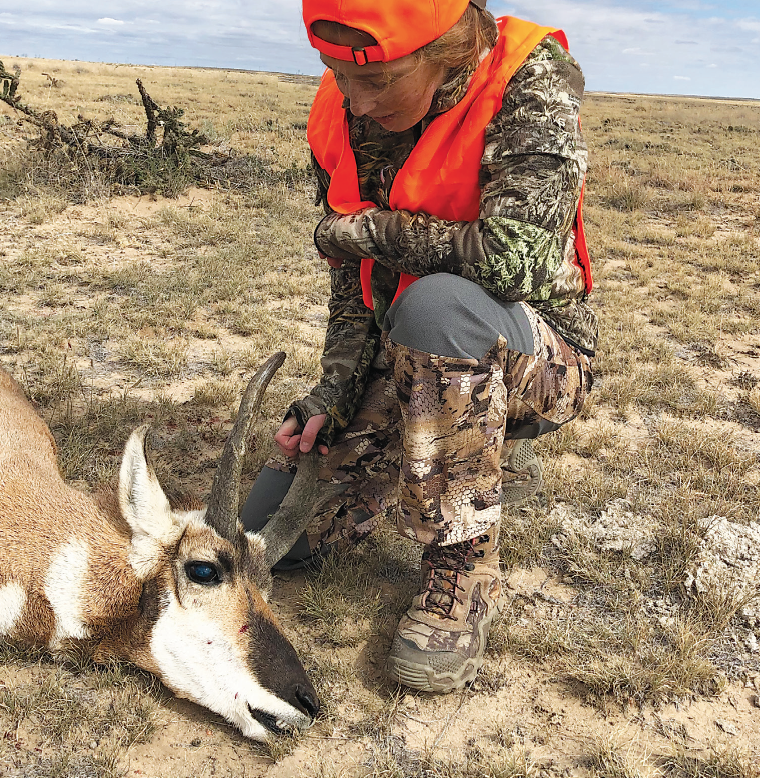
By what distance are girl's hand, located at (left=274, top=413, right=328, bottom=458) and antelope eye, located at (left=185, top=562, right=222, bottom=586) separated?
2.49 feet

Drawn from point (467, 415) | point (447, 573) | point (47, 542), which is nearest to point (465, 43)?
point (467, 415)

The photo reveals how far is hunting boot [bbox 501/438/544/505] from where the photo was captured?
3.33m

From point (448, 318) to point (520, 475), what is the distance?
1333mm

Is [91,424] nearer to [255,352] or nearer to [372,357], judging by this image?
[255,352]

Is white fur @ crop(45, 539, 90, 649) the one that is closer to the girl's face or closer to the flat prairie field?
the flat prairie field

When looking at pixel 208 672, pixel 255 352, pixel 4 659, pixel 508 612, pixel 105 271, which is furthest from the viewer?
pixel 105 271

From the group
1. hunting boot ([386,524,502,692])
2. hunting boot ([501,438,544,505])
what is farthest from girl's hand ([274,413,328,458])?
hunting boot ([501,438,544,505])

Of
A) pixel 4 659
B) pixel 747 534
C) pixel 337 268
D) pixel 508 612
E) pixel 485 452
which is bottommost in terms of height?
pixel 4 659

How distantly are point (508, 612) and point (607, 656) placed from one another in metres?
0.42

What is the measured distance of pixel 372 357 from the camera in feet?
10.3

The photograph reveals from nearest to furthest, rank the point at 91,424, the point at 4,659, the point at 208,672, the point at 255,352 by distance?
the point at 208,672 → the point at 4,659 → the point at 91,424 → the point at 255,352

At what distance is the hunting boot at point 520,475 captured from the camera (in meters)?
3.33

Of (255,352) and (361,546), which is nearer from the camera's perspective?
(361,546)

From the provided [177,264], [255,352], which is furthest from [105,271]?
[255,352]
